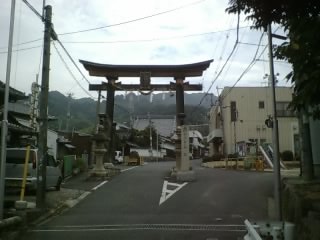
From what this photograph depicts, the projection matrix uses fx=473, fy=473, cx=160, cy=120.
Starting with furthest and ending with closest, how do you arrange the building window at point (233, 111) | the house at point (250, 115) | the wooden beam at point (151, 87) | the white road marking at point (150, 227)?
the house at point (250, 115) → the building window at point (233, 111) → the wooden beam at point (151, 87) → the white road marking at point (150, 227)

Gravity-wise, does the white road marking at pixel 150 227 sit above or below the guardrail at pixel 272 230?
below

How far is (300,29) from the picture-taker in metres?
7.77

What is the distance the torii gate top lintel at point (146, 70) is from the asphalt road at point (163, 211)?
10.2 metres

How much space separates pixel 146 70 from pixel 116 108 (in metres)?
32.1

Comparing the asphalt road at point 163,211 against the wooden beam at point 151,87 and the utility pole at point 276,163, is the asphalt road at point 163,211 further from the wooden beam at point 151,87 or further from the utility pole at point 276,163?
the wooden beam at point 151,87

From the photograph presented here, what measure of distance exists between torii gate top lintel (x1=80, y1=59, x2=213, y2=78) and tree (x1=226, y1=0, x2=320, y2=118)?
26.4 metres

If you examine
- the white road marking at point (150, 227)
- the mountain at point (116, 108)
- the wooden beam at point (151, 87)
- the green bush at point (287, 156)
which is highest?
the mountain at point (116, 108)

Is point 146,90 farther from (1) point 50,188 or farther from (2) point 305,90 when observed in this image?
(2) point 305,90

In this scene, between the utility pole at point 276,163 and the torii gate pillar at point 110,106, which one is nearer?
the utility pole at point 276,163

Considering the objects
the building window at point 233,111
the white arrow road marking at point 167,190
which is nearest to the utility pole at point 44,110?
the white arrow road marking at point 167,190

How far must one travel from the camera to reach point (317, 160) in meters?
18.2

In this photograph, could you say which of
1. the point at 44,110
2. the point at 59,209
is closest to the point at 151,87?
the point at 59,209

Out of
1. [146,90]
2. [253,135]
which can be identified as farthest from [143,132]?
[146,90]

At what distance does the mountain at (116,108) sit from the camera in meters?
58.5
